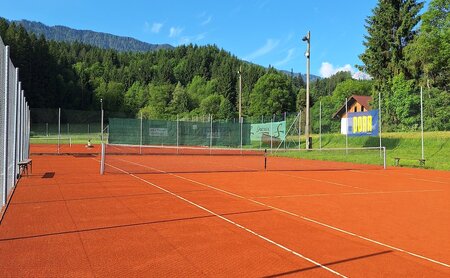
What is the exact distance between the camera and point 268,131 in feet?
123

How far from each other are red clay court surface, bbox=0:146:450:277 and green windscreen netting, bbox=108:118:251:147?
21.8m

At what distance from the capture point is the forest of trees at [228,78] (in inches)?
1380

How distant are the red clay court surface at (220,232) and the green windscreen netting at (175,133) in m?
21.8

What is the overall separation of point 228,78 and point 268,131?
88.7m

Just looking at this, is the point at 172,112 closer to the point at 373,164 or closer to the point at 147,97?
the point at 147,97

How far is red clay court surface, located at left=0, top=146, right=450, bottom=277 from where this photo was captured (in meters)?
4.88

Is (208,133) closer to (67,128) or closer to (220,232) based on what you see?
(67,128)

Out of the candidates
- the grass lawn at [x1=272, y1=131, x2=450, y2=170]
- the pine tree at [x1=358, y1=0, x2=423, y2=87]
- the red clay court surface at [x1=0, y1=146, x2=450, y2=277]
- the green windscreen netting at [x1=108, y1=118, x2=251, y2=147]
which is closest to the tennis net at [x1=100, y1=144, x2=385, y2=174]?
the grass lawn at [x1=272, y1=131, x2=450, y2=170]

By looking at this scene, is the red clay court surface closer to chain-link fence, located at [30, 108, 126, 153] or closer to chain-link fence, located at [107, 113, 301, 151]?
chain-link fence, located at [107, 113, 301, 151]

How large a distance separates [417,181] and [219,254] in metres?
12.1

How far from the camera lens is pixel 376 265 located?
16.6 ft

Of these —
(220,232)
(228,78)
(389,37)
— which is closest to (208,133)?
(389,37)

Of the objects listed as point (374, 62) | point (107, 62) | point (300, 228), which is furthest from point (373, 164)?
point (107, 62)

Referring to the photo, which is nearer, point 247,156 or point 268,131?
point 247,156
